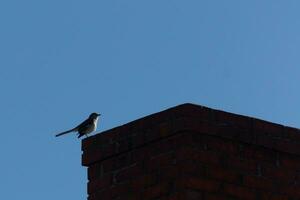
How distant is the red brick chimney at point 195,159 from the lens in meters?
6.01

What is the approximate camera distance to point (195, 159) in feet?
19.8

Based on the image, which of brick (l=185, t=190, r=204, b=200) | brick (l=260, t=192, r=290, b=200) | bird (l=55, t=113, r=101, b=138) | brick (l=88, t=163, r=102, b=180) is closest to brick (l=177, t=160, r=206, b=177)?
brick (l=185, t=190, r=204, b=200)

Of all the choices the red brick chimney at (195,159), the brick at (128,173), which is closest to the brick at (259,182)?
the red brick chimney at (195,159)

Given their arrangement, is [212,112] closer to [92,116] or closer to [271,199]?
[271,199]

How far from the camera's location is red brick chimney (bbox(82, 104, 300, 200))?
19.7 feet

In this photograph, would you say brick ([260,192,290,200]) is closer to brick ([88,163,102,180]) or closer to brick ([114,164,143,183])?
brick ([114,164,143,183])

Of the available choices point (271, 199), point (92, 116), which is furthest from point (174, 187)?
point (92, 116)

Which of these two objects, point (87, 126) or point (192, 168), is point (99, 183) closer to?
point (192, 168)

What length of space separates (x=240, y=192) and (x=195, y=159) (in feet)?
1.07

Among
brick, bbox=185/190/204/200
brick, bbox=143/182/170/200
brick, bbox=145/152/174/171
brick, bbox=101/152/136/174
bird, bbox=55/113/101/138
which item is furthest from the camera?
bird, bbox=55/113/101/138

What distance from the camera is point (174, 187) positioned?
5.93 m

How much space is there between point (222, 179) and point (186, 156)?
0.25 meters

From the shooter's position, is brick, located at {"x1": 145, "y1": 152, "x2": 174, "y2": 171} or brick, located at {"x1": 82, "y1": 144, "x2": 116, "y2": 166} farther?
brick, located at {"x1": 82, "y1": 144, "x2": 116, "y2": 166}

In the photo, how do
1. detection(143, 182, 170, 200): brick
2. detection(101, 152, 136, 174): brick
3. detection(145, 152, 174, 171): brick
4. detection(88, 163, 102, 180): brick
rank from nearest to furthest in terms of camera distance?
detection(143, 182, 170, 200): brick, detection(145, 152, 174, 171): brick, detection(101, 152, 136, 174): brick, detection(88, 163, 102, 180): brick
